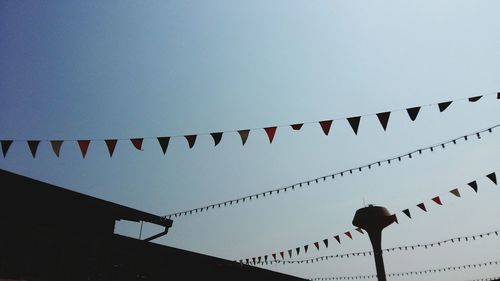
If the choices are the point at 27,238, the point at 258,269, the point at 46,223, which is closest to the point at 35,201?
the point at 46,223

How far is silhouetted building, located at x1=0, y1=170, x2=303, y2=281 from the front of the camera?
568cm

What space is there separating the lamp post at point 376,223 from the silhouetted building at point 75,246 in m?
5.78

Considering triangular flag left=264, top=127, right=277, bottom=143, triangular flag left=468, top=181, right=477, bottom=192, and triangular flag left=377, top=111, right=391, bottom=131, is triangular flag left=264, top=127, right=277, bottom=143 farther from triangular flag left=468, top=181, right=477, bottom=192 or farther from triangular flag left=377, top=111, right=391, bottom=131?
triangular flag left=468, top=181, right=477, bottom=192

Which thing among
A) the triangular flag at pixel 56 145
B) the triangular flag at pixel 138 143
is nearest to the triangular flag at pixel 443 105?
the triangular flag at pixel 138 143

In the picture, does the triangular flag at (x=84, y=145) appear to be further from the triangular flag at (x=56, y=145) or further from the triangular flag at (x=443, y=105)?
the triangular flag at (x=443, y=105)

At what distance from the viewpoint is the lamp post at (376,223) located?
42.1ft

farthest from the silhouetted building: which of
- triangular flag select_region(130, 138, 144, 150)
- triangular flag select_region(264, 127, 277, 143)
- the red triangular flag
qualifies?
the red triangular flag

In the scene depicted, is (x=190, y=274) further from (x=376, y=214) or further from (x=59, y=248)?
(x=376, y=214)

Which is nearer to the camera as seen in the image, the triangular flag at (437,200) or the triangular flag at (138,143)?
the triangular flag at (138,143)

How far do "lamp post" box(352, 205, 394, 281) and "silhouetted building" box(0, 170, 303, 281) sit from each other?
578cm

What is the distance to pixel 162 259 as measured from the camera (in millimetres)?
7094

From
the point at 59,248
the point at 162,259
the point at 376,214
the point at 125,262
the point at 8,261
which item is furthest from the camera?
the point at 376,214

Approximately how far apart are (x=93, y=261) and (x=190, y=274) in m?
2.31

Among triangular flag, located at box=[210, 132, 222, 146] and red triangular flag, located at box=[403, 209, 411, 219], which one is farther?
red triangular flag, located at box=[403, 209, 411, 219]
